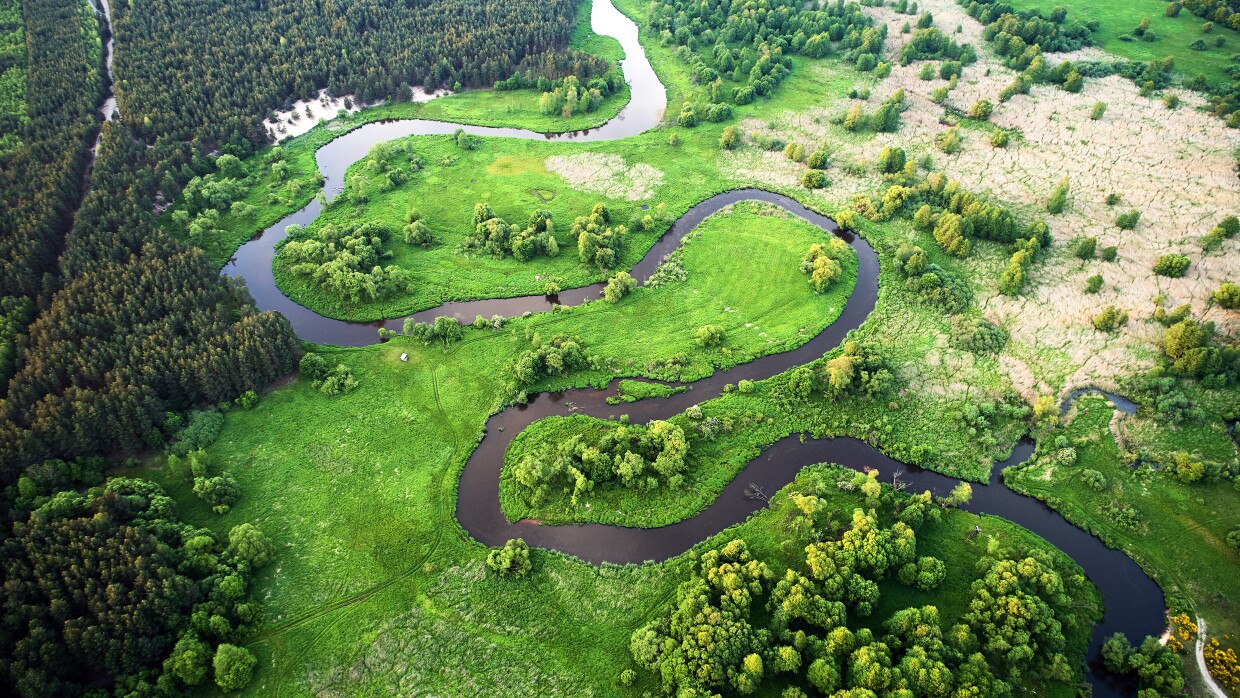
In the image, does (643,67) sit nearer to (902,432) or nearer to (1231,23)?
(902,432)

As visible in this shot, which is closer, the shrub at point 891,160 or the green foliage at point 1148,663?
the green foliage at point 1148,663

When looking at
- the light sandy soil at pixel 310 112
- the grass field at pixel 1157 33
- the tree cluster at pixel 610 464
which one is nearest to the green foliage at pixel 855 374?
the tree cluster at pixel 610 464

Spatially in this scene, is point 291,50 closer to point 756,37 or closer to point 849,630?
point 756,37

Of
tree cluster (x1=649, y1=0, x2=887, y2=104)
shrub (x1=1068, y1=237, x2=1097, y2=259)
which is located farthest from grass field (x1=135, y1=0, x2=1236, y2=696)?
tree cluster (x1=649, y1=0, x2=887, y2=104)

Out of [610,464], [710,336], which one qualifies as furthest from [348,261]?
[710,336]

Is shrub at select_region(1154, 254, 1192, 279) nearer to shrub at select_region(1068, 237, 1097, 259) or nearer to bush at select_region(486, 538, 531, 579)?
shrub at select_region(1068, 237, 1097, 259)

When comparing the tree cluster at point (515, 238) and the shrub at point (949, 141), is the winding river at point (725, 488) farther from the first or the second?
the shrub at point (949, 141)

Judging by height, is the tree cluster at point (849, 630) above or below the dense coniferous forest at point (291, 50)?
below
